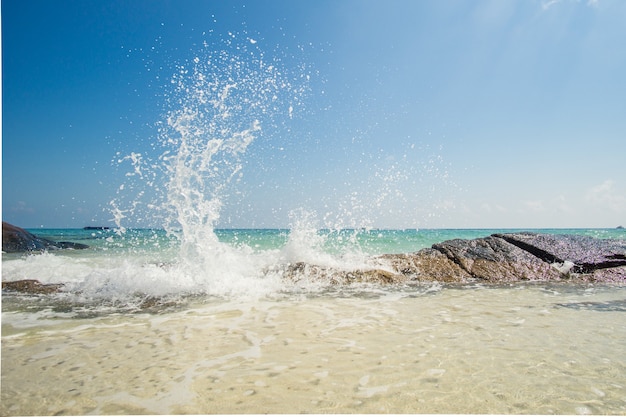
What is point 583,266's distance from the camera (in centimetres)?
682

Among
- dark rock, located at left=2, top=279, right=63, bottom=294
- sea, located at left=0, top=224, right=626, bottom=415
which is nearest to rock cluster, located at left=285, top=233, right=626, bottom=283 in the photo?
sea, located at left=0, top=224, right=626, bottom=415

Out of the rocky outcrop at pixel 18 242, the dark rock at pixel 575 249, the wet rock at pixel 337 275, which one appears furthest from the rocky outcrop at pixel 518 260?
the rocky outcrop at pixel 18 242

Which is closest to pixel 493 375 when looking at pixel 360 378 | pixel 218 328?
pixel 360 378

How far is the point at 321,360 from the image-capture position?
2662 millimetres

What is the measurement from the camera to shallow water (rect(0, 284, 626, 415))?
6.87 ft

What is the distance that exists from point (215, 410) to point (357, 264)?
5.10 m

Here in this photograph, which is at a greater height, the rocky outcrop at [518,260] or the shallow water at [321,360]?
the rocky outcrop at [518,260]

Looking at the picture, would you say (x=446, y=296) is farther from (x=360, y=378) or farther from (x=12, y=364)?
(x=12, y=364)

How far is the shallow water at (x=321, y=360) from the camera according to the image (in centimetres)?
209

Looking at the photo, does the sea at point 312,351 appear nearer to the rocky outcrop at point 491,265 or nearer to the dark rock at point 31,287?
Answer: the dark rock at point 31,287

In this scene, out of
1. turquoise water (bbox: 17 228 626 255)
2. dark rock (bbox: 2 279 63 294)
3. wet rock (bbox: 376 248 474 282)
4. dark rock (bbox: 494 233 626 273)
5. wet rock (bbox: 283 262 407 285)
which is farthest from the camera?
turquoise water (bbox: 17 228 626 255)

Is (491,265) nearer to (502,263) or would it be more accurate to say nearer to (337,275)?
(502,263)

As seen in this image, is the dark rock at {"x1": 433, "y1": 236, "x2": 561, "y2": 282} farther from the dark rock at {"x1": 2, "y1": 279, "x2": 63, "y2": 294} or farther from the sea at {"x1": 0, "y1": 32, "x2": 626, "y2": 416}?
the dark rock at {"x1": 2, "y1": 279, "x2": 63, "y2": 294}

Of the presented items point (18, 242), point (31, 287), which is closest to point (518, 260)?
→ point (31, 287)
